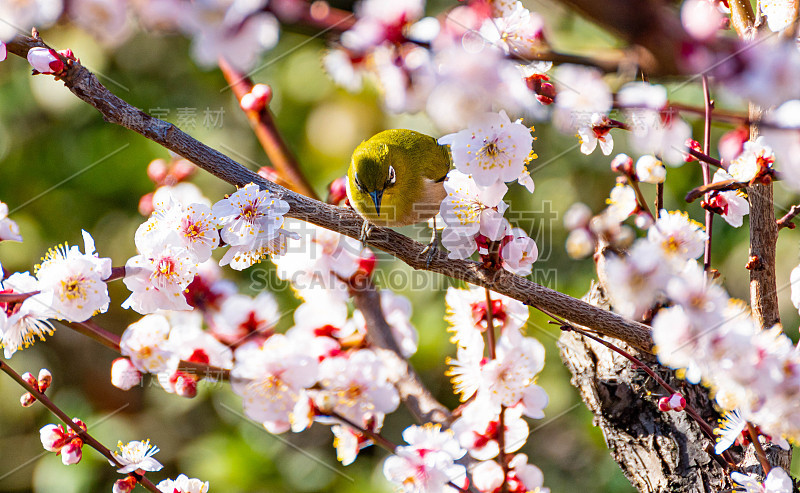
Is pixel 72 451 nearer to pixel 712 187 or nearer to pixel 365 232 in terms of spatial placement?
pixel 365 232

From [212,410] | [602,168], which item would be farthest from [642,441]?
[212,410]

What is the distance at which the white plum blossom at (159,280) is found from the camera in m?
0.80

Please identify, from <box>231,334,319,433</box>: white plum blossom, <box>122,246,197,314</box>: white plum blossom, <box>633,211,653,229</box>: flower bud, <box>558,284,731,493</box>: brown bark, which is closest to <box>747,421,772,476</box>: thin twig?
<box>558,284,731,493</box>: brown bark

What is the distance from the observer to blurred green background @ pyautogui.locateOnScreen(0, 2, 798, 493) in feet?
7.27

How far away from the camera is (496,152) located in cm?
81

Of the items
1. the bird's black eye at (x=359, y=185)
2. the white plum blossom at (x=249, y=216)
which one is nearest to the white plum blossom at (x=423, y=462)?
the white plum blossom at (x=249, y=216)

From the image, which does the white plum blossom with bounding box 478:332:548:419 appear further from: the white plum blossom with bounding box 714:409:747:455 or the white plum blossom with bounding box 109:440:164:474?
the white plum blossom with bounding box 109:440:164:474

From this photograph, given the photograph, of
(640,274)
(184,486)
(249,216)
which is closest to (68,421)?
(184,486)

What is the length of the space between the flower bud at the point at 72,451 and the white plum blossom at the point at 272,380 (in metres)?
0.22

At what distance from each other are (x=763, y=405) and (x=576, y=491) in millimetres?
1821

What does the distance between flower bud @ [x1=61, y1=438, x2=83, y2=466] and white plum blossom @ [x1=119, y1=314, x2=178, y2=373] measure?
0.13 meters

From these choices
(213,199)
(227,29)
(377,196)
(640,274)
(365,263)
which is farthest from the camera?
(213,199)

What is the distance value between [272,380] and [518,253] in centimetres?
42

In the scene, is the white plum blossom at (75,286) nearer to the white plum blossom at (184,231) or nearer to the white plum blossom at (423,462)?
the white plum blossom at (184,231)
